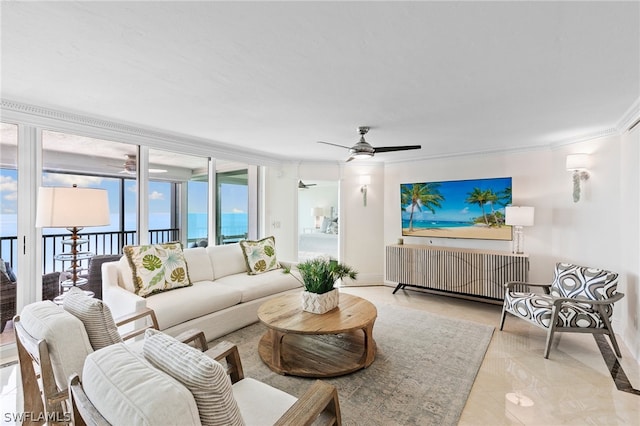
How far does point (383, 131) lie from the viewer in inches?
138

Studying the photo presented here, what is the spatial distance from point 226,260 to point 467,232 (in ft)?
12.1

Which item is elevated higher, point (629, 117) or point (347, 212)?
point (629, 117)

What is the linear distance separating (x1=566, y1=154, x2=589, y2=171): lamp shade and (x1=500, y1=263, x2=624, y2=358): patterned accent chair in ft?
3.93

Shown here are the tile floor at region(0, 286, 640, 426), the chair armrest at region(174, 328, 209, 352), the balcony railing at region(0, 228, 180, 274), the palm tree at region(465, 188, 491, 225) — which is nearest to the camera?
the chair armrest at region(174, 328, 209, 352)

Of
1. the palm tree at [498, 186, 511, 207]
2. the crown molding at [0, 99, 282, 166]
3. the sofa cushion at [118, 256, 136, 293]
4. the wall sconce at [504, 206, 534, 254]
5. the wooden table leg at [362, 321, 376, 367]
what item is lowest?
the wooden table leg at [362, 321, 376, 367]

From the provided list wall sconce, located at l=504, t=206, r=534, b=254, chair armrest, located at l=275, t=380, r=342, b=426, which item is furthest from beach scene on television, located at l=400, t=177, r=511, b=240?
chair armrest, located at l=275, t=380, r=342, b=426

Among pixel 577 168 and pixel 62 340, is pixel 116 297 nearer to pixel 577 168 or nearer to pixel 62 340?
pixel 62 340

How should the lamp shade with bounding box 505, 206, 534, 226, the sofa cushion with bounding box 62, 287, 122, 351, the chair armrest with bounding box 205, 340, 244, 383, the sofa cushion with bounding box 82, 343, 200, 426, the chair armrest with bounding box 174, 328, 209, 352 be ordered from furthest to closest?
the lamp shade with bounding box 505, 206, 534, 226, the chair armrest with bounding box 174, 328, 209, 352, the chair armrest with bounding box 205, 340, 244, 383, the sofa cushion with bounding box 62, 287, 122, 351, the sofa cushion with bounding box 82, 343, 200, 426

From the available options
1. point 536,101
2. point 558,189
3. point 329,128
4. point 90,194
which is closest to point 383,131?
point 329,128

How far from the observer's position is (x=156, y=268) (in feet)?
10.6

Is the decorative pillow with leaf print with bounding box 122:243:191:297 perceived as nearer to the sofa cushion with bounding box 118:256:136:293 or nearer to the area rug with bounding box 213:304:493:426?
the sofa cushion with bounding box 118:256:136:293

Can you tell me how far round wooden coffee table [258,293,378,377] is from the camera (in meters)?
2.46

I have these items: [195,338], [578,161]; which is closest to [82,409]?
[195,338]

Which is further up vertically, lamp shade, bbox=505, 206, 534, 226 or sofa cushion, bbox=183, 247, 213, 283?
lamp shade, bbox=505, 206, 534, 226
